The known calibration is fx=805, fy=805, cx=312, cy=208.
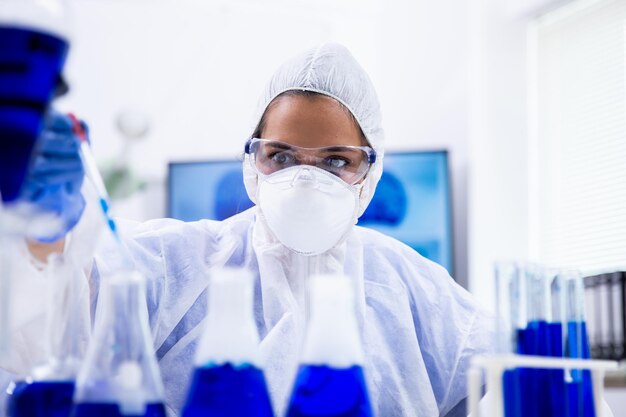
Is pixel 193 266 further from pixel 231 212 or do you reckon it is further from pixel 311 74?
pixel 231 212

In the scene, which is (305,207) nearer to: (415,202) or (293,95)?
(293,95)

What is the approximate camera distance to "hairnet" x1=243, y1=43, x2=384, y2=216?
141 cm

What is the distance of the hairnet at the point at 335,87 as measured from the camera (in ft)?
4.62

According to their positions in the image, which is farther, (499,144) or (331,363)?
(499,144)

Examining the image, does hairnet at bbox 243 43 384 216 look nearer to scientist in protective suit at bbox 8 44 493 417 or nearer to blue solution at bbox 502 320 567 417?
scientist in protective suit at bbox 8 44 493 417

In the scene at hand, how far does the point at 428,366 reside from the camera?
136cm

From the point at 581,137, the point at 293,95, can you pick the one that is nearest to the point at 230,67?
the point at 581,137

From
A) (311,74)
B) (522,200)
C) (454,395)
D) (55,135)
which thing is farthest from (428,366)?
(522,200)

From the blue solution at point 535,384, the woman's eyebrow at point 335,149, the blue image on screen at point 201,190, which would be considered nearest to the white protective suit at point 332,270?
the woman's eyebrow at point 335,149

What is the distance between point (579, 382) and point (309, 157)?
1.98 ft

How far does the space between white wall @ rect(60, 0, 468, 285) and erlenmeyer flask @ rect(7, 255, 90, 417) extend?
97.2 inches

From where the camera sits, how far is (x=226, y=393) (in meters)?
0.65

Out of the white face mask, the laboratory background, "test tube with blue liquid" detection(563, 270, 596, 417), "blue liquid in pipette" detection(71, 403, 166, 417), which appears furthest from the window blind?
"blue liquid in pipette" detection(71, 403, 166, 417)

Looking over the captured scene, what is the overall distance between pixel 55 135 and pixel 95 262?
0.35m
